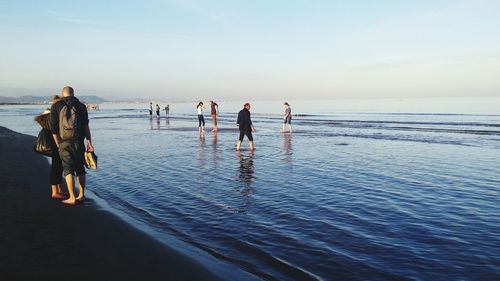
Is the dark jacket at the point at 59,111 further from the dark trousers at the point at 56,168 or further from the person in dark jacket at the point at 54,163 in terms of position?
the dark trousers at the point at 56,168

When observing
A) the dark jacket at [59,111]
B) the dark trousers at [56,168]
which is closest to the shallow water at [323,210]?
the dark trousers at [56,168]

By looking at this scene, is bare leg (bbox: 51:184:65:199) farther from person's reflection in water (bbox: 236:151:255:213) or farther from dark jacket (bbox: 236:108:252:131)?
dark jacket (bbox: 236:108:252:131)

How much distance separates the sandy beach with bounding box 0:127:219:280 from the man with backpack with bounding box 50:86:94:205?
0.75m

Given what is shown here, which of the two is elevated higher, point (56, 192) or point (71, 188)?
point (71, 188)

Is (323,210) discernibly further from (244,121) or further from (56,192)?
(244,121)

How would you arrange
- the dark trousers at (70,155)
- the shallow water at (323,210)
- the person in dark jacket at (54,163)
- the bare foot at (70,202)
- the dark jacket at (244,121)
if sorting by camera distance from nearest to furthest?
the shallow water at (323,210), the dark trousers at (70,155), the bare foot at (70,202), the person in dark jacket at (54,163), the dark jacket at (244,121)

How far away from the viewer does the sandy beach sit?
397cm

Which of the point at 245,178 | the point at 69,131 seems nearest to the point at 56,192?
the point at 69,131

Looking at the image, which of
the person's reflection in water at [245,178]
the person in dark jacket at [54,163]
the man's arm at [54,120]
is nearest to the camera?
the man's arm at [54,120]

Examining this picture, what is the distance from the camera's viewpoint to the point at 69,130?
6.72 m

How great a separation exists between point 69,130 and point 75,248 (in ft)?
8.99

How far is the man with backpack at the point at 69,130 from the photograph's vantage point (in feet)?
22.0

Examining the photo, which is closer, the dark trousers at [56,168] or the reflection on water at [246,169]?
the dark trousers at [56,168]

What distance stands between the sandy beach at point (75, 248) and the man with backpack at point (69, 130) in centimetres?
75
